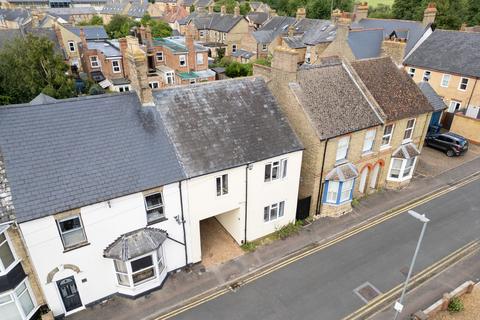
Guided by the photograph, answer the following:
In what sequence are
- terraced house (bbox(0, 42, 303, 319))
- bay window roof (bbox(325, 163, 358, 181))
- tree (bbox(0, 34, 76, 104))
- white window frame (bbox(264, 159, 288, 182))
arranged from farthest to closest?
tree (bbox(0, 34, 76, 104)), bay window roof (bbox(325, 163, 358, 181)), white window frame (bbox(264, 159, 288, 182)), terraced house (bbox(0, 42, 303, 319))

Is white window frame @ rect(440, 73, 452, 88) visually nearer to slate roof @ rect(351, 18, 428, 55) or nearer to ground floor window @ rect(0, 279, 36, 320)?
slate roof @ rect(351, 18, 428, 55)

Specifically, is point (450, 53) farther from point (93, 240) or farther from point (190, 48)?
point (93, 240)

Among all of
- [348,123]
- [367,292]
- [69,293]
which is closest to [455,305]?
[367,292]

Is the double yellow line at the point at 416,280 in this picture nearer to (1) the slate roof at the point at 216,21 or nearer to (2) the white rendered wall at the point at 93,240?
(2) the white rendered wall at the point at 93,240

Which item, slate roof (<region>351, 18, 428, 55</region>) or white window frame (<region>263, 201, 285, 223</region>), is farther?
slate roof (<region>351, 18, 428, 55</region>)

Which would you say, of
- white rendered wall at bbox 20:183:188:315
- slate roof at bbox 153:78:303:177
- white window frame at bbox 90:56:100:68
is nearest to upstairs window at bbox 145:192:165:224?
white rendered wall at bbox 20:183:188:315
